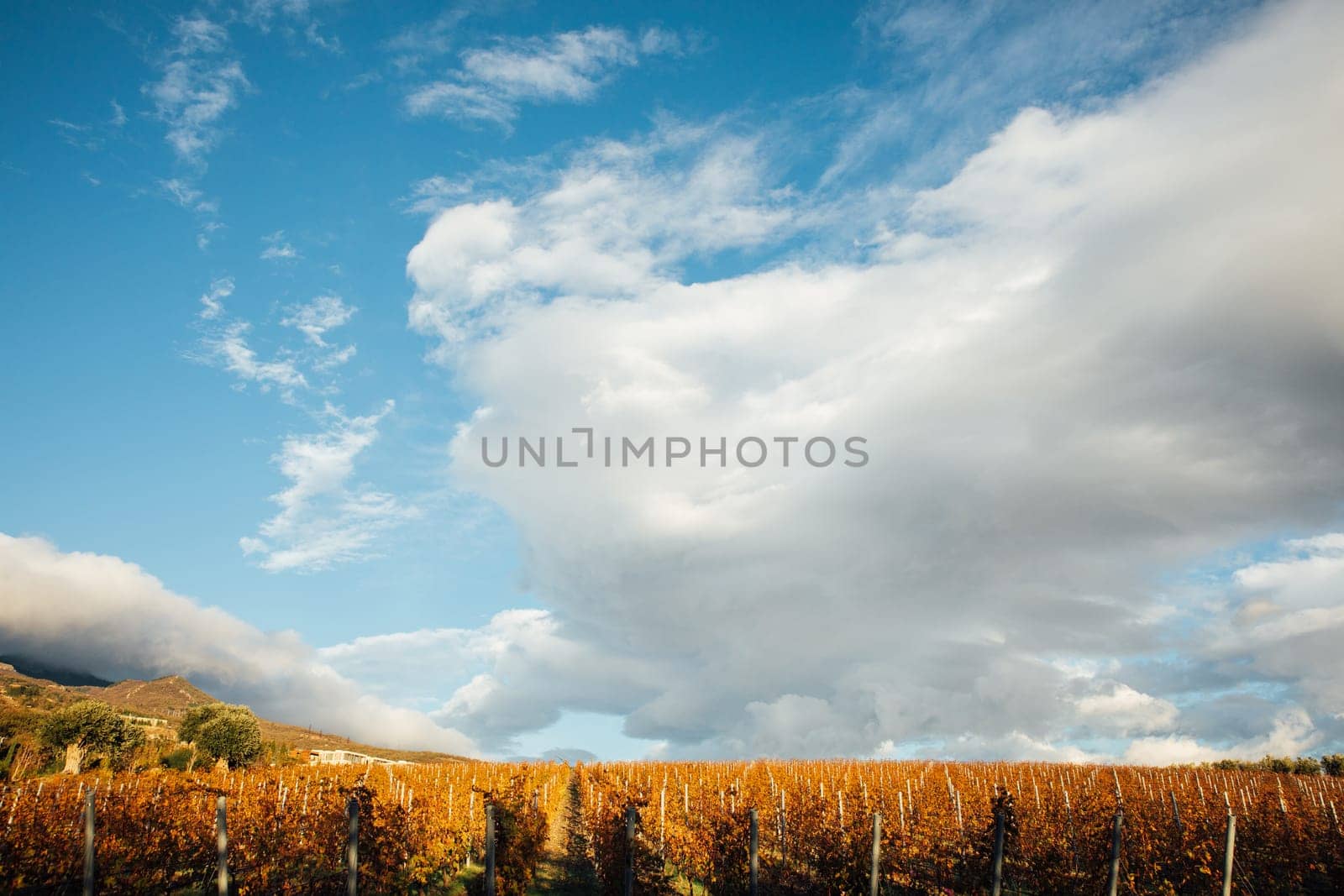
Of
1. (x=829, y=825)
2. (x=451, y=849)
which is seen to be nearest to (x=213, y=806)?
(x=451, y=849)

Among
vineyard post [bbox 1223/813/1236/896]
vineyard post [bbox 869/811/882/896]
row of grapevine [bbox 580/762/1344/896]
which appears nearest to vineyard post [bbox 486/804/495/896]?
row of grapevine [bbox 580/762/1344/896]

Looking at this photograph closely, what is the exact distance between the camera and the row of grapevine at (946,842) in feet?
46.2

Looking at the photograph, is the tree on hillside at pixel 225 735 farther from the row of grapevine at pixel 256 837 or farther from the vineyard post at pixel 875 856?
the vineyard post at pixel 875 856

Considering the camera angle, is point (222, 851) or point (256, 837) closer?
point (222, 851)

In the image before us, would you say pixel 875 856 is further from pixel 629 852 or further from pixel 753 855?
pixel 629 852

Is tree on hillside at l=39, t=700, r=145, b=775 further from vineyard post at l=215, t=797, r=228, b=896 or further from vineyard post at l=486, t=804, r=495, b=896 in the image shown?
vineyard post at l=486, t=804, r=495, b=896

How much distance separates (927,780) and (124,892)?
28.6m

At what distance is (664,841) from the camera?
674 inches

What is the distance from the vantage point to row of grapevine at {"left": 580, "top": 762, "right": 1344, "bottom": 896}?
46.2 ft

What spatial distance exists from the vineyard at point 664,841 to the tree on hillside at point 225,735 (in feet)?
102

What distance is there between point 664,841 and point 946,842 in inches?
334

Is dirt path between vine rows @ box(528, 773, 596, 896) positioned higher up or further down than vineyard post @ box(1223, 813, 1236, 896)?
further down

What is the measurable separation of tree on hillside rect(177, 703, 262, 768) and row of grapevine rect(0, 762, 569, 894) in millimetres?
34512

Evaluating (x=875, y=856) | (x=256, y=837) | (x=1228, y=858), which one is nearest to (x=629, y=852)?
(x=875, y=856)
